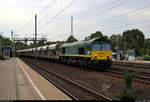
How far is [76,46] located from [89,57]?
4.57 meters

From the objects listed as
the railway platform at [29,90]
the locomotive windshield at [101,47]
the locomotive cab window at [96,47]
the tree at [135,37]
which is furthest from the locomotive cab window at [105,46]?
the tree at [135,37]

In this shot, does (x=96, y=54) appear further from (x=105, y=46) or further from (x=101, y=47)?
(x=105, y=46)

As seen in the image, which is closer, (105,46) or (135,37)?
(105,46)

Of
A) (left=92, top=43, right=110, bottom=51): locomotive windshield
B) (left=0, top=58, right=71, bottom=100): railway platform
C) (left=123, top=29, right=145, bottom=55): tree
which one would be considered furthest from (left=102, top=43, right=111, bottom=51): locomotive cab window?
(left=123, top=29, right=145, bottom=55): tree

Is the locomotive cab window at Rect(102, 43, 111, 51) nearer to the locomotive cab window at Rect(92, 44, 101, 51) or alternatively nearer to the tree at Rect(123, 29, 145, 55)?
the locomotive cab window at Rect(92, 44, 101, 51)

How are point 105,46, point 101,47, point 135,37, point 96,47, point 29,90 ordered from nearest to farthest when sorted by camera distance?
point 29,90 → point 96,47 → point 101,47 → point 105,46 → point 135,37

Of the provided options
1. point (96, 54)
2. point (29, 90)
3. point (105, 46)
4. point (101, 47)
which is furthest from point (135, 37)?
point (29, 90)

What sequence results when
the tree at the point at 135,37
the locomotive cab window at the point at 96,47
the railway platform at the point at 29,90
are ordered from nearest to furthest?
the railway platform at the point at 29,90
the locomotive cab window at the point at 96,47
the tree at the point at 135,37

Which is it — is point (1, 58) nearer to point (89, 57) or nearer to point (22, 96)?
point (89, 57)

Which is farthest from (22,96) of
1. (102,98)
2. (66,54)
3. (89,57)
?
(66,54)

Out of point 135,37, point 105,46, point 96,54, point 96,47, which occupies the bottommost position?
point 96,54

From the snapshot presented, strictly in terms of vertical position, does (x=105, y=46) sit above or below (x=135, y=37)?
below

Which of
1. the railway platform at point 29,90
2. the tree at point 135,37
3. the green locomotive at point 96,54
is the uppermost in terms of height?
the tree at point 135,37

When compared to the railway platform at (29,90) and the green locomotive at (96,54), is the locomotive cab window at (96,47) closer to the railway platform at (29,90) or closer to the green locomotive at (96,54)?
the green locomotive at (96,54)
